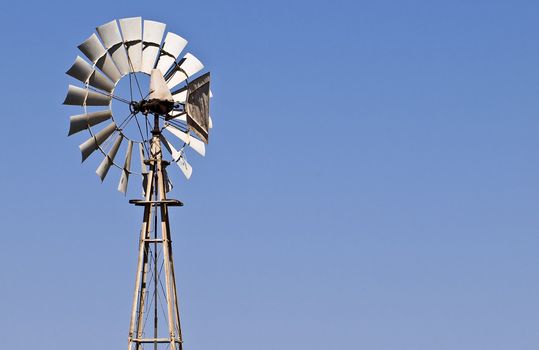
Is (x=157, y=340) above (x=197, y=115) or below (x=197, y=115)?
below

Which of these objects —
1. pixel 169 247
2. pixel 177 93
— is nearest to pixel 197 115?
pixel 177 93

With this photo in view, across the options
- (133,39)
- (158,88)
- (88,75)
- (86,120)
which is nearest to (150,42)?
(133,39)

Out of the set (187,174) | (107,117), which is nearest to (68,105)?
(107,117)

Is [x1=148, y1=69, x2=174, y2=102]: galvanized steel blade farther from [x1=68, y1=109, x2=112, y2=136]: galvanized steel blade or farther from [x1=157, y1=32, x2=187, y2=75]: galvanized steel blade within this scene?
[x1=68, y1=109, x2=112, y2=136]: galvanized steel blade

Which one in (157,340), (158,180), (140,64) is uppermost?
(140,64)

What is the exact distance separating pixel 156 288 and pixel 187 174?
455cm

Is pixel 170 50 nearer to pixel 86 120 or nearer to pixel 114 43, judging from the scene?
pixel 114 43

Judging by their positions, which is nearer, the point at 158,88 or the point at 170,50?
the point at 158,88

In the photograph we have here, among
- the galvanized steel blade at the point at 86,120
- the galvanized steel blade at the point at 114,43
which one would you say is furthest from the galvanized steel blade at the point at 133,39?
the galvanized steel blade at the point at 86,120

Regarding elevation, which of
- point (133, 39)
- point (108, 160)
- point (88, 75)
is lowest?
point (108, 160)

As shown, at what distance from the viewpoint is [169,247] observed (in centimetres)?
5725

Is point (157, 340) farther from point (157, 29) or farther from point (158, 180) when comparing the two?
point (157, 29)

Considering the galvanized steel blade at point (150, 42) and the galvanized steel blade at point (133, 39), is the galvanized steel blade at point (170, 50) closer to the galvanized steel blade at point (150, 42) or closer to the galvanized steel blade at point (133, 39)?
the galvanized steel blade at point (150, 42)

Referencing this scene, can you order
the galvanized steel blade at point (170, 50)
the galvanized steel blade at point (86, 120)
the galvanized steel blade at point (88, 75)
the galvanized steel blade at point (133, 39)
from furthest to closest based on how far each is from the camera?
the galvanized steel blade at point (170, 50) → the galvanized steel blade at point (133, 39) → the galvanized steel blade at point (86, 120) → the galvanized steel blade at point (88, 75)
